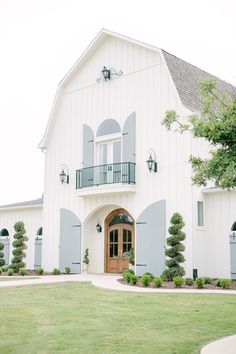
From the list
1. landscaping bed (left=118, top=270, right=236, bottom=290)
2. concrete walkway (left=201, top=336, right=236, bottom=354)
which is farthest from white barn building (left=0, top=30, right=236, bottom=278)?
concrete walkway (left=201, top=336, right=236, bottom=354)

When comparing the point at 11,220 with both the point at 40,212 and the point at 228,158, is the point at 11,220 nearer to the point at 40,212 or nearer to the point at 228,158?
the point at 40,212

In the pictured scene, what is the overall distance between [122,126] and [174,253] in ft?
20.4

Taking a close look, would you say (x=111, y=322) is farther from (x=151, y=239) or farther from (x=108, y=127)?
(x=108, y=127)

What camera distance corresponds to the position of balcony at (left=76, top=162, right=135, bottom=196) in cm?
1888

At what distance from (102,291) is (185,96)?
337 inches

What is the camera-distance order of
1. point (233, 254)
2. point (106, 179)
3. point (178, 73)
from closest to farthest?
point (233, 254)
point (178, 73)
point (106, 179)

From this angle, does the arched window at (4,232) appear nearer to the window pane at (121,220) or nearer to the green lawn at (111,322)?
the window pane at (121,220)

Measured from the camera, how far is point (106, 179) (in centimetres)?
1967

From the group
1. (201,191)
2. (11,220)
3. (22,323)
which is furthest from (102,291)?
(11,220)

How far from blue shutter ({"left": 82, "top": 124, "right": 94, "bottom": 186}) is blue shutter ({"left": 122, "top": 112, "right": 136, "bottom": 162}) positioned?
5.96 ft

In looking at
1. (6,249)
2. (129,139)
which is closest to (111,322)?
(129,139)

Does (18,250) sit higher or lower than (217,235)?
lower

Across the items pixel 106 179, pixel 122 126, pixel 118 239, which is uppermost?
pixel 122 126

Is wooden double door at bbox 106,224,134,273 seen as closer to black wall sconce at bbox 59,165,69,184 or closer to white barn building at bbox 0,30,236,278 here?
white barn building at bbox 0,30,236,278
